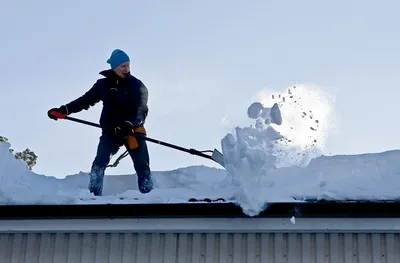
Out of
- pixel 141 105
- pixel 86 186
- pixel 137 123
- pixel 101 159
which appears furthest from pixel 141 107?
pixel 86 186

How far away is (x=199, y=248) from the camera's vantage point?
6.25 metres

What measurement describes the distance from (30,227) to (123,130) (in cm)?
259

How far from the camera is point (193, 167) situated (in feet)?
29.6

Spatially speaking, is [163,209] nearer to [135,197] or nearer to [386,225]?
[135,197]

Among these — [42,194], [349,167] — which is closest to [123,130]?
[42,194]

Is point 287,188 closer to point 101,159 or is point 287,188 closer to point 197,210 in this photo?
point 197,210

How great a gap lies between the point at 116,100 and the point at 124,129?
→ 42 cm

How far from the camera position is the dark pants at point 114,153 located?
8641 mm

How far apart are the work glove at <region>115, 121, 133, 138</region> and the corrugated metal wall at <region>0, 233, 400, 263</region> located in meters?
2.49

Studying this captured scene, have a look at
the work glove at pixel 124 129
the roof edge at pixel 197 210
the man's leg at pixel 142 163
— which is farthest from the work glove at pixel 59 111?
the roof edge at pixel 197 210

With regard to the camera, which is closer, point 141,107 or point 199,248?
point 199,248

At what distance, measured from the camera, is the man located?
8.84 metres

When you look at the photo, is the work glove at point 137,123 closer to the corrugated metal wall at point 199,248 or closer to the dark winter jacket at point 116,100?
the dark winter jacket at point 116,100

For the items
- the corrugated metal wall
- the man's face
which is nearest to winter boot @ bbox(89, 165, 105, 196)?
the man's face
